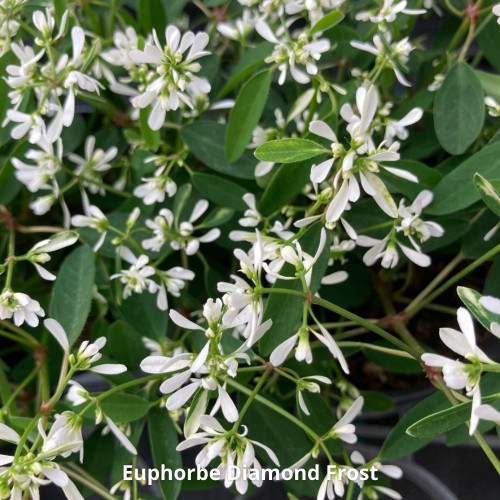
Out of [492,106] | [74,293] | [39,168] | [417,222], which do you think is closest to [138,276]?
[74,293]

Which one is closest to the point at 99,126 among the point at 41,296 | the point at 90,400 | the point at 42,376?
the point at 41,296

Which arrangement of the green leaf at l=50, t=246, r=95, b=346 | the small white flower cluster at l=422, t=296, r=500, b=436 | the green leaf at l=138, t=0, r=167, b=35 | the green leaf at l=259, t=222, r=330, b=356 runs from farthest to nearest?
the green leaf at l=138, t=0, r=167, b=35 < the green leaf at l=50, t=246, r=95, b=346 < the green leaf at l=259, t=222, r=330, b=356 < the small white flower cluster at l=422, t=296, r=500, b=436

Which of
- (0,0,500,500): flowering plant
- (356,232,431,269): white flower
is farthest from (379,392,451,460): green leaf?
(356,232,431,269): white flower

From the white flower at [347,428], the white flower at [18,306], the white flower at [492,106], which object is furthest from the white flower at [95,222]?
the white flower at [492,106]

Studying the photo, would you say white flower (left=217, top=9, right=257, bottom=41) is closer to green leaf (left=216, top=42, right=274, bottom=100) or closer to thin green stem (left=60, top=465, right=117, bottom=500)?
green leaf (left=216, top=42, right=274, bottom=100)

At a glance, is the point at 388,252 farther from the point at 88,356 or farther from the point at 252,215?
the point at 88,356
